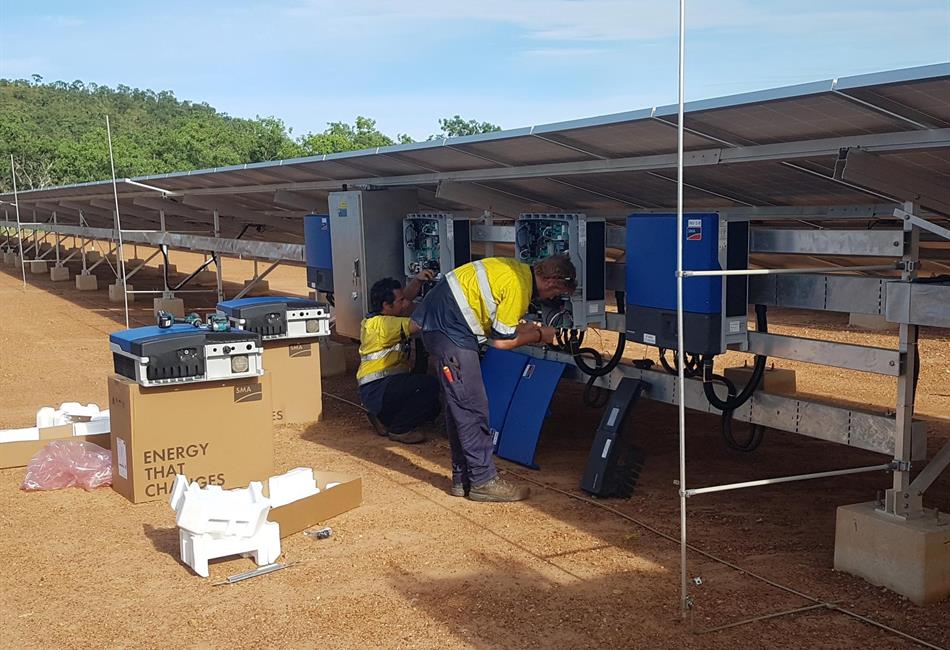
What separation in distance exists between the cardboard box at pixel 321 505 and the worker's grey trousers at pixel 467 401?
0.63 meters

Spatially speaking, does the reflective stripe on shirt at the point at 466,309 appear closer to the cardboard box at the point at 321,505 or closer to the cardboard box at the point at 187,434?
the cardboard box at the point at 321,505

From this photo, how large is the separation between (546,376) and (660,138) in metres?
1.85

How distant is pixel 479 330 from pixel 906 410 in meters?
2.26

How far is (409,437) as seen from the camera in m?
6.86

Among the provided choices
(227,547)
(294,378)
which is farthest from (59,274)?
(227,547)

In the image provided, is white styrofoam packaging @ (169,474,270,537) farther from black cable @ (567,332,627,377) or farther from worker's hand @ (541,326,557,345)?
black cable @ (567,332,627,377)

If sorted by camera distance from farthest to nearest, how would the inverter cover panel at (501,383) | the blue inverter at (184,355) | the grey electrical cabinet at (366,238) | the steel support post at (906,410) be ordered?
the grey electrical cabinet at (366,238)
the inverter cover panel at (501,383)
the blue inverter at (184,355)
the steel support post at (906,410)

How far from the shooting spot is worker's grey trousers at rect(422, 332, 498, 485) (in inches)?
212

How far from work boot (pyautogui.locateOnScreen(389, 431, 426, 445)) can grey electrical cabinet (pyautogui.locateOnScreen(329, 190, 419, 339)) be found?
5.86 ft

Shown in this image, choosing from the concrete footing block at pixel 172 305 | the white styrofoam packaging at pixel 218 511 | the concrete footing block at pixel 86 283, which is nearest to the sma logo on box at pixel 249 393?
the white styrofoam packaging at pixel 218 511

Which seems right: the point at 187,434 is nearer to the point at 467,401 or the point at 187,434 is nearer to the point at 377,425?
the point at 467,401

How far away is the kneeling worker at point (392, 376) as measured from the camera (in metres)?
6.83

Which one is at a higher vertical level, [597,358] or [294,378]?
[597,358]

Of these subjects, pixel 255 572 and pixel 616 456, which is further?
pixel 616 456
